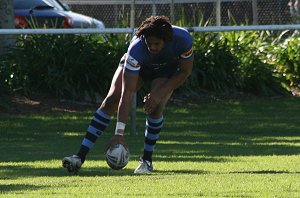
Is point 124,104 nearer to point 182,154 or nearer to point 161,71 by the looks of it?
point 161,71

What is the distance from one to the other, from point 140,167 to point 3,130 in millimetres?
5282

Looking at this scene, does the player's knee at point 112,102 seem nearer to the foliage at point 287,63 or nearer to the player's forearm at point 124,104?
the player's forearm at point 124,104

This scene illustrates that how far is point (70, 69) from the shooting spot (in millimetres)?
17594

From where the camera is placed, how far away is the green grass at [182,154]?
8.30 metres

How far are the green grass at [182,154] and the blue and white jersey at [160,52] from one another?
1018 millimetres

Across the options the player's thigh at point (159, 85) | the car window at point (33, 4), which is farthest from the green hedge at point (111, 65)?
the player's thigh at point (159, 85)

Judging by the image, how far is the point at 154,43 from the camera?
930 cm

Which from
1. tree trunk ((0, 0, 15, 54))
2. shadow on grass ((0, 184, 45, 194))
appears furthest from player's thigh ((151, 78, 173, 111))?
tree trunk ((0, 0, 15, 54))

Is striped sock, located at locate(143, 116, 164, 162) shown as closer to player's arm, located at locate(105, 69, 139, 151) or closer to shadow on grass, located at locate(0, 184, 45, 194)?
player's arm, located at locate(105, 69, 139, 151)

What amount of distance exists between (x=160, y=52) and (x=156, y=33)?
1.08 feet

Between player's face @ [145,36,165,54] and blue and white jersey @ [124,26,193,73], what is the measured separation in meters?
0.16

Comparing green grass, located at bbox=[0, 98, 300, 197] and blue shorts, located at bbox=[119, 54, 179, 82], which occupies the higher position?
blue shorts, located at bbox=[119, 54, 179, 82]

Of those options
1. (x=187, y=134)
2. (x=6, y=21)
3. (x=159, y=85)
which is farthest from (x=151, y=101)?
(x=6, y=21)

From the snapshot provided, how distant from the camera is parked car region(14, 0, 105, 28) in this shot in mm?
21391
